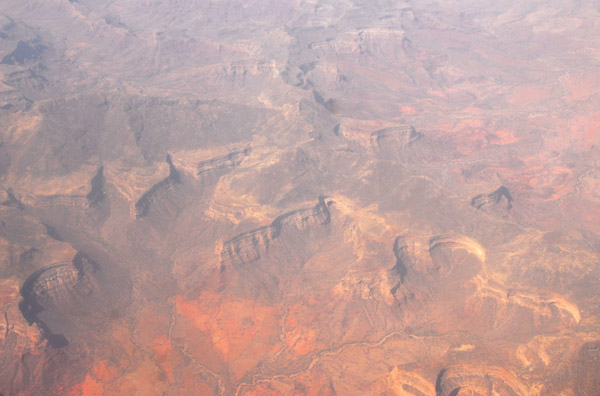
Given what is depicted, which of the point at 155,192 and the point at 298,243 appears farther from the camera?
the point at 155,192

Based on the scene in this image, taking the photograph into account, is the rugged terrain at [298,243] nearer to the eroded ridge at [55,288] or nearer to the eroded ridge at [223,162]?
the eroded ridge at [55,288]

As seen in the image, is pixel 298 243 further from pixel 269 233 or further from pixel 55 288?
pixel 55 288

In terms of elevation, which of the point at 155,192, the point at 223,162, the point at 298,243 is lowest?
the point at 298,243

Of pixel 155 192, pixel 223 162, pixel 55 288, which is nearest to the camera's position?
pixel 55 288

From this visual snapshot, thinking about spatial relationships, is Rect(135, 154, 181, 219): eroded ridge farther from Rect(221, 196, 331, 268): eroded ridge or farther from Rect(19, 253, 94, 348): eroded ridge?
Rect(221, 196, 331, 268): eroded ridge

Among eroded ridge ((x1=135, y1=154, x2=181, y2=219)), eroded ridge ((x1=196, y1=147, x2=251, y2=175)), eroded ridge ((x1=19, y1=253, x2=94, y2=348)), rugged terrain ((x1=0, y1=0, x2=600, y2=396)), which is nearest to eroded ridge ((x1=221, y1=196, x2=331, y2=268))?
rugged terrain ((x1=0, y1=0, x2=600, y2=396))

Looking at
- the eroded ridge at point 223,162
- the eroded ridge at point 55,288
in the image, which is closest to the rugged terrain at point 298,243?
the eroded ridge at point 55,288

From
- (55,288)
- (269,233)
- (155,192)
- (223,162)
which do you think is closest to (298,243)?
(269,233)

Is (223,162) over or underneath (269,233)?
underneath

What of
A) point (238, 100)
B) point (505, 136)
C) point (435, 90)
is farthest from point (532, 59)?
point (238, 100)
